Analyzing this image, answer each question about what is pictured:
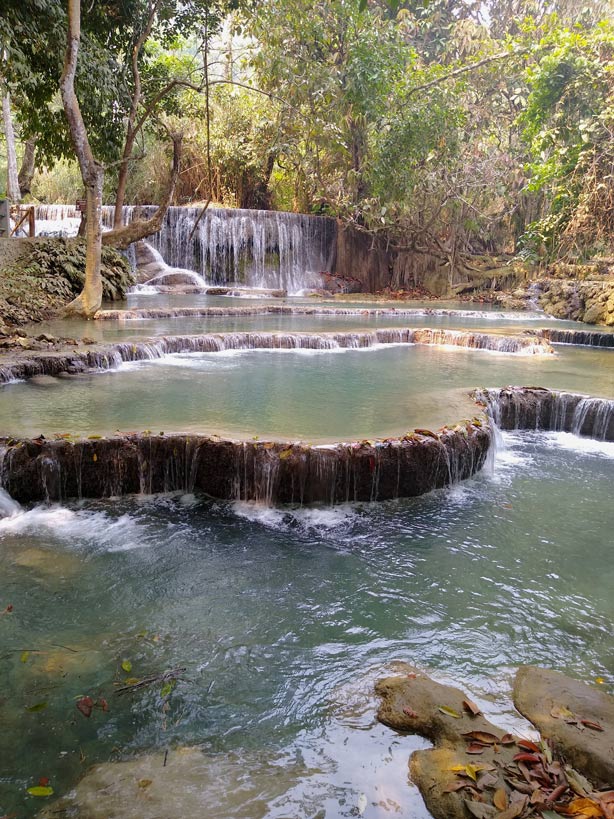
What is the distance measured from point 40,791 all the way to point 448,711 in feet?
5.23

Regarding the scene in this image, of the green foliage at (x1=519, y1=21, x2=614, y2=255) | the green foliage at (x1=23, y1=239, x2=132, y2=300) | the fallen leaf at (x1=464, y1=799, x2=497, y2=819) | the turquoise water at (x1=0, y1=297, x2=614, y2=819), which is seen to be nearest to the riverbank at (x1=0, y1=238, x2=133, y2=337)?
the green foliage at (x1=23, y1=239, x2=132, y2=300)

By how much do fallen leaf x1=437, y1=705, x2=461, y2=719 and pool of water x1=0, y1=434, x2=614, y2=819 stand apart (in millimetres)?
166

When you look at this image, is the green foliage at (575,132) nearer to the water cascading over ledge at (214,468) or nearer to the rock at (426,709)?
the water cascading over ledge at (214,468)

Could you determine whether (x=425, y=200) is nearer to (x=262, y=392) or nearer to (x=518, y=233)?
(x=518, y=233)

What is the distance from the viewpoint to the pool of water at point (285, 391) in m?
5.75

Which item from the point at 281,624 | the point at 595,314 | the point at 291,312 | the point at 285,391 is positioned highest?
the point at 595,314

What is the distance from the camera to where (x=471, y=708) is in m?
2.78

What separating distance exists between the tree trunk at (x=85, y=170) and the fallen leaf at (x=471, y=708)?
972cm

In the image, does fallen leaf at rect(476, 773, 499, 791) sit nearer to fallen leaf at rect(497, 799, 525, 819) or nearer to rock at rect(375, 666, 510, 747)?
fallen leaf at rect(497, 799, 525, 819)

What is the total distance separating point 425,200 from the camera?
825 inches

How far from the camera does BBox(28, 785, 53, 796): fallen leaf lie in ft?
7.77

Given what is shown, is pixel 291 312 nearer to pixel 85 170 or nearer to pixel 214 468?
pixel 85 170

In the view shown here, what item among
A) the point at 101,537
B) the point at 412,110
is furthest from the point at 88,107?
the point at 101,537

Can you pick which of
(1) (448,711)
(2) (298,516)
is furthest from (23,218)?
(1) (448,711)
